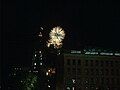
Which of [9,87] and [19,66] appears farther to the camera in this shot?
[19,66]

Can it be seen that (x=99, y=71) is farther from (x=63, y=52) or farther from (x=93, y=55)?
(x=63, y=52)

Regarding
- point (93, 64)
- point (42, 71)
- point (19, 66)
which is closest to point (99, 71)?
point (93, 64)

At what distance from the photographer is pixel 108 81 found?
274ft

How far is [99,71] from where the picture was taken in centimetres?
8406

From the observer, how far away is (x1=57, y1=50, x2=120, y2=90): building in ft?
271

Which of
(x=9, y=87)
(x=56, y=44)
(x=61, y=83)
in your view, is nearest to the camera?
(x=56, y=44)

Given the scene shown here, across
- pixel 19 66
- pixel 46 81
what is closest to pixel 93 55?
pixel 46 81

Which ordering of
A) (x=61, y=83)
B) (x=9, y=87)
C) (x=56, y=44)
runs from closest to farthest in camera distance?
1. (x=56, y=44)
2. (x=9, y=87)
3. (x=61, y=83)

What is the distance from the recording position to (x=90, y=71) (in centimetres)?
8394

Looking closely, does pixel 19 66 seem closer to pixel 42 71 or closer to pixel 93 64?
pixel 42 71

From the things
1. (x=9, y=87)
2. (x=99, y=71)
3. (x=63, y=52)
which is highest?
(x=63, y=52)

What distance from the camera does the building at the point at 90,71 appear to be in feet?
271

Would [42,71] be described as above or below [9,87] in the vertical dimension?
above

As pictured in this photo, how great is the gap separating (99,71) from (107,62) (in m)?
3.85
